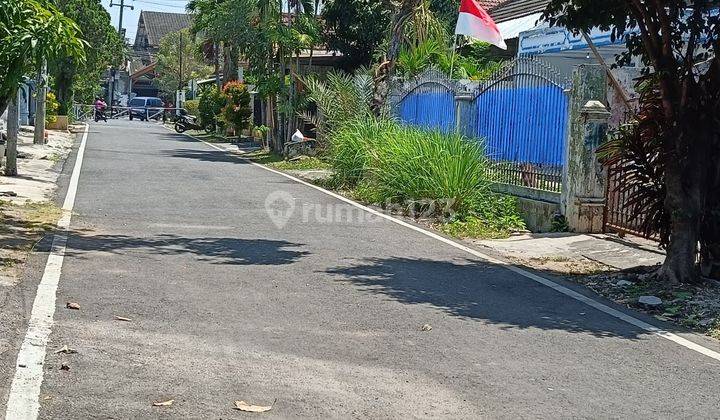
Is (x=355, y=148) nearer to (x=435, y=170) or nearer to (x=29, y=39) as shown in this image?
(x=435, y=170)

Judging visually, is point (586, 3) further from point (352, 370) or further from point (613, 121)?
point (352, 370)

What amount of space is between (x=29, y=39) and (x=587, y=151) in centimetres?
747

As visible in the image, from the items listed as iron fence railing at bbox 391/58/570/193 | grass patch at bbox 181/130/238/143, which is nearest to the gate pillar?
iron fence railing at bbox 391/58/570/193

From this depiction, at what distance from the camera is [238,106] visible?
41438mm

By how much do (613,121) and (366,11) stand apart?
73.6 feet

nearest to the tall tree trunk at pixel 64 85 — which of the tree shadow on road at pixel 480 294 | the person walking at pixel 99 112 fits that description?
the person walking at pixel 99 112

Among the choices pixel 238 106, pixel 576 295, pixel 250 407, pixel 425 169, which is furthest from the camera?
pixel 238 106

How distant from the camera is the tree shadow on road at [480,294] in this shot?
8.04m

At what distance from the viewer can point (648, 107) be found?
1055 centimetres

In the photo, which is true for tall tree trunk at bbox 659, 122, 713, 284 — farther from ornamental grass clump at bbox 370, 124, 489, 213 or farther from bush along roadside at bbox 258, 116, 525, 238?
ornamental grass clump at bbox 370, 124, 489, 213

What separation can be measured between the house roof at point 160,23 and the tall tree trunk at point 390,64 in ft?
267

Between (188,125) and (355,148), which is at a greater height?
(188,125)

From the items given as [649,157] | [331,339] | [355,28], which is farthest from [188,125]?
[331,339]

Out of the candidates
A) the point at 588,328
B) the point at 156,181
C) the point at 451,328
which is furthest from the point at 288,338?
the point at 156,181
